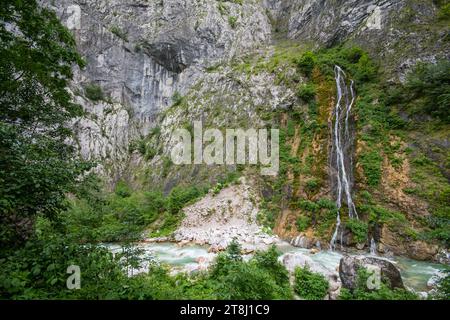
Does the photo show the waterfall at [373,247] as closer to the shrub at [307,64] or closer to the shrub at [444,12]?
the shrub at [307,64]

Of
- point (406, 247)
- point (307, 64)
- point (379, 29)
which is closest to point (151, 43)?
point (307, 64)

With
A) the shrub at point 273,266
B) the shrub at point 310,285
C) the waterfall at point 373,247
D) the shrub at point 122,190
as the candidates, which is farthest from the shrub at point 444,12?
the shrub at point 122,190

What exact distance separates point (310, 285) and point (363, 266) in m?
1.31

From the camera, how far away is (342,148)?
14.3 meters

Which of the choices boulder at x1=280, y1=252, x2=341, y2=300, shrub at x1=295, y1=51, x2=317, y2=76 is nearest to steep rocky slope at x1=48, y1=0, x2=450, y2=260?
shrub at x1=295, y1=51, x2=317, y2=76

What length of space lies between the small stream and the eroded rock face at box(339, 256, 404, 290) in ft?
4.89

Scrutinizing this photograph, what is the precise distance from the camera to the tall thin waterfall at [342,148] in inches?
475

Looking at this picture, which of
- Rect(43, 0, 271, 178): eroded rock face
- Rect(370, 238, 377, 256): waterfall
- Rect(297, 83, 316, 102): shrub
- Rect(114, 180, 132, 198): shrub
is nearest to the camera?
Rect(370, 238, 377, 256): waterfall

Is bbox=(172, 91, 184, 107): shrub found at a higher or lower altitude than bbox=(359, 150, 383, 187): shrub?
higher

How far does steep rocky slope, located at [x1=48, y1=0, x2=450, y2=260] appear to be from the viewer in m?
11.7

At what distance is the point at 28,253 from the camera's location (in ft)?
13.0

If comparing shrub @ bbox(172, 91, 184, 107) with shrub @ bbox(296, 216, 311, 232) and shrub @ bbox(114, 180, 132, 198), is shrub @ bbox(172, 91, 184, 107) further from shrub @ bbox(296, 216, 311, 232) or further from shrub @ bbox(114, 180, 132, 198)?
shrub @ bbox(296, 216, 311, 232)

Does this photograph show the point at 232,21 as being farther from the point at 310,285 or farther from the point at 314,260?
the point at 310,285
